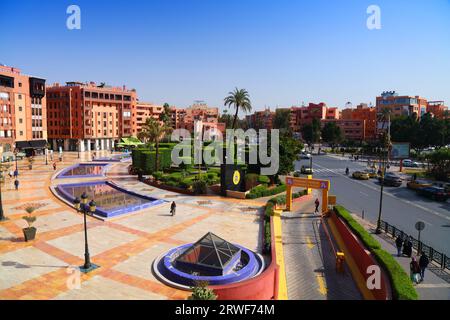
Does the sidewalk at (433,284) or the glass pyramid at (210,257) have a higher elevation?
the glass pyramid at (210,257)

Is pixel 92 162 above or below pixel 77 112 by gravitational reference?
below

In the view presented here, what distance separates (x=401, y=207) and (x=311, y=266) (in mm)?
19616

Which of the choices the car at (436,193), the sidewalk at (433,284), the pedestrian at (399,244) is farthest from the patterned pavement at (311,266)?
the car at (436,193)

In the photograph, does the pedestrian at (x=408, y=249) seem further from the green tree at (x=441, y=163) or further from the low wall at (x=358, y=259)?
the green tree at (x=441, y=163)

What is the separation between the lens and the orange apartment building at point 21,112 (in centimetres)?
6719

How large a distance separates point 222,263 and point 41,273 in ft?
30.1

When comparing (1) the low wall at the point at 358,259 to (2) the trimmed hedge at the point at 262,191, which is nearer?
(1) the low wall at the point at 358,259

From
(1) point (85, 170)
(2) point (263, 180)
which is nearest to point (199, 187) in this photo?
(2) point (263, 180)

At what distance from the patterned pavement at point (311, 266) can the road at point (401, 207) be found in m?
6.92

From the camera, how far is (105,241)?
2089cm

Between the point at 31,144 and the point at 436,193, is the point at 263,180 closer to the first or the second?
the point at 436,193
